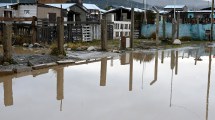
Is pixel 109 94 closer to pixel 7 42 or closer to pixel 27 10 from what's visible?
pixel 7 42

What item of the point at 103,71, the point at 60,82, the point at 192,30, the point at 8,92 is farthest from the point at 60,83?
the point at 192,30

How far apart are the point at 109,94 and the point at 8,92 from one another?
292 centimetres

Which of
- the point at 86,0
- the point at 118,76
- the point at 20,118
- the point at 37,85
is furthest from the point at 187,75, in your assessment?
the point at 86,0

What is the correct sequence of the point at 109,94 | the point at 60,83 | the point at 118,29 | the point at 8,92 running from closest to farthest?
1. the point at 109,94
2. the point at 8,92
3. the point at 60,83
4. the point at 118,29

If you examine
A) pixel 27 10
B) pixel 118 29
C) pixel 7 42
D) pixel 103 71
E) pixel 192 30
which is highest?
pixel 27 10

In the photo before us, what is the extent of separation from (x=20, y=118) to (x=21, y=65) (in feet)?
26.1

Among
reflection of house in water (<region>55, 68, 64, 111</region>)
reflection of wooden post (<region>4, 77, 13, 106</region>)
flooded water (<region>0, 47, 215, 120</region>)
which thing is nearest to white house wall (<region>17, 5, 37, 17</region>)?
flooded water (<region>0, 47, 215, 120</region>)

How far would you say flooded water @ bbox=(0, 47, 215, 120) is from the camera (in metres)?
8.68

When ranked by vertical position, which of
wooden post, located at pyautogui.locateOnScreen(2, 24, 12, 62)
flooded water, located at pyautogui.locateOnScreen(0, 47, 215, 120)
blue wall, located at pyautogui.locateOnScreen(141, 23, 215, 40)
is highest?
blue wall, located at pyautogui.locateOnScreen(141, 23, 215, 40)

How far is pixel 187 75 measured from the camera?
15312mm

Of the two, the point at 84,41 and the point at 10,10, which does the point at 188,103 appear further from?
the point at 10,10

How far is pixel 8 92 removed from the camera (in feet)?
37.2

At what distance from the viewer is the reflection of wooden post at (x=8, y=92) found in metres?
10.0

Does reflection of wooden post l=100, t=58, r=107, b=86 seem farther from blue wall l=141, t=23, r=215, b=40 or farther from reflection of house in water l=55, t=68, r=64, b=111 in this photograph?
blue wall l=141, t=23, r=215, b=40
